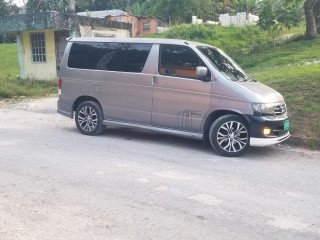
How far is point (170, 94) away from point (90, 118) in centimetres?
198

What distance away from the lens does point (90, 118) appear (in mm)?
8422

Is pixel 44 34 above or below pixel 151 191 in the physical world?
above

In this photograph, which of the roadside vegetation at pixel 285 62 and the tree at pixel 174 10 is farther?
the tree at pixel 174 10

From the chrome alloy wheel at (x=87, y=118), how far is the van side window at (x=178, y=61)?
5.93 feet

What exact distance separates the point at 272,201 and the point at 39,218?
2.68 m

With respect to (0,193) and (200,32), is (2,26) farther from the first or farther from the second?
(0,193)

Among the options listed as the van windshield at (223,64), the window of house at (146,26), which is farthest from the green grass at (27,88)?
the window of house at (146,26)

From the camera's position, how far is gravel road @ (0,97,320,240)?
397 centimetres

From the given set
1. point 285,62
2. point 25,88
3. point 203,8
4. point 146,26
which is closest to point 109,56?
point 25,88

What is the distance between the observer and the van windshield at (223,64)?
7319 mm

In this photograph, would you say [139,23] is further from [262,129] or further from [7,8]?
[262,129]

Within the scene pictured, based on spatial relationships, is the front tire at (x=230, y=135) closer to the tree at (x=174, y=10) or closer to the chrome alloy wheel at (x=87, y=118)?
the chrome alloy wheel at (x=87, y=118)

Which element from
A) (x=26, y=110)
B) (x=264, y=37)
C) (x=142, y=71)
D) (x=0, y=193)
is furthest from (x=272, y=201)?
(x=264, y=37)

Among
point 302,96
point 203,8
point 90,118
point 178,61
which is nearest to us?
point 178,61
